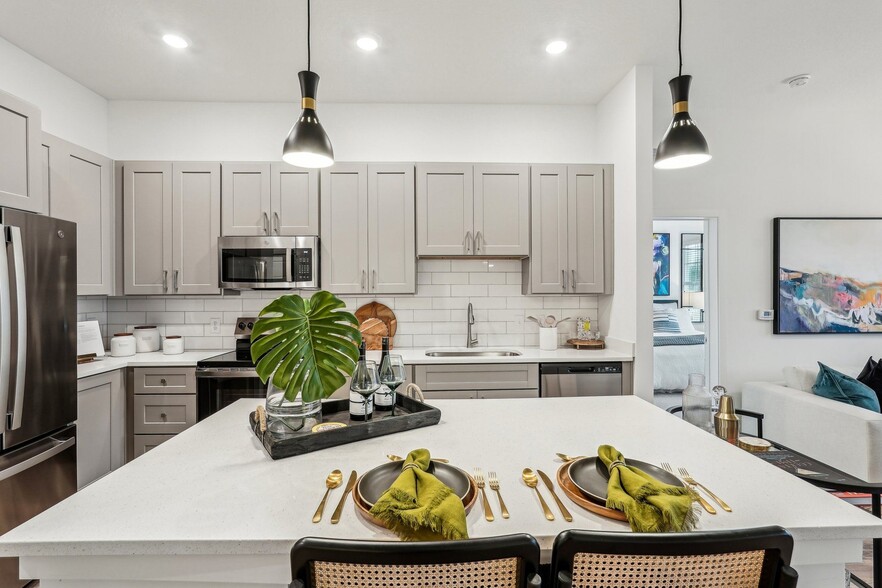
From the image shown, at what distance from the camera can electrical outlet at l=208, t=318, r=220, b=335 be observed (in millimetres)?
3418

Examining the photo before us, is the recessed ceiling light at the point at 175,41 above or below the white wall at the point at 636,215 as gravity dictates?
above

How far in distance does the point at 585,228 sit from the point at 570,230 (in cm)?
12

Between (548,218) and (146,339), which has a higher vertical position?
(548,218)

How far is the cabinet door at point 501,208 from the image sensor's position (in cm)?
325

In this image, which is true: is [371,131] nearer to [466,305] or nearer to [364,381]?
[466,305]

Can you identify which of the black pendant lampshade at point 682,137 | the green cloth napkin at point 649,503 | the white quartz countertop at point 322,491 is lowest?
the white quartz countertop at point 322,491

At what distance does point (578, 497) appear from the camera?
950 millimetres

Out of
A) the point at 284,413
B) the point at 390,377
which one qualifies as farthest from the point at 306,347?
the point at 390,377

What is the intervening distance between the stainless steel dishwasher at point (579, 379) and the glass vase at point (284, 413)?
77.7 inches

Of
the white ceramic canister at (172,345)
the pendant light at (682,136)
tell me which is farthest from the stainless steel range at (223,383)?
the pendant light at (682,136)

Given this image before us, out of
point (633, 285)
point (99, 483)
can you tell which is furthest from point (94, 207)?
point (633, 285)

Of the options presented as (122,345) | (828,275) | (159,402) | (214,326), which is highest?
(828,275)

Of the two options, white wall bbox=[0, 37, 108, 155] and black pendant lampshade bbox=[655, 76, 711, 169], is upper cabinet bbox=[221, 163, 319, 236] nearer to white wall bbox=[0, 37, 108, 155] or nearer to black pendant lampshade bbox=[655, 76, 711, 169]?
white wall bbox=[0, 37, 108, 155]

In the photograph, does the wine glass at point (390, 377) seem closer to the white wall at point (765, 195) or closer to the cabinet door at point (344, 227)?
the cabinet door at point (344, 227)
